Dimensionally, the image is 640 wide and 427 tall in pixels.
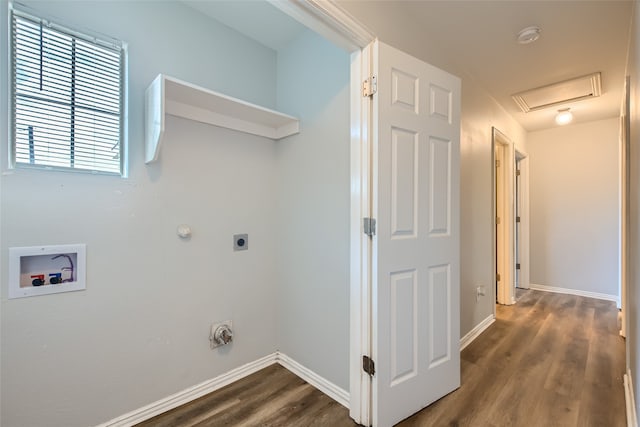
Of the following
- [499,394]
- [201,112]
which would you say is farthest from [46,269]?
[499,394]

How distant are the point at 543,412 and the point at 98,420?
242 centimetres

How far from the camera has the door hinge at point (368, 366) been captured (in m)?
1.46

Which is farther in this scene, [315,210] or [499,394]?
[315,210]

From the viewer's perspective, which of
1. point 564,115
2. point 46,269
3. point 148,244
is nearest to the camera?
point 46,269

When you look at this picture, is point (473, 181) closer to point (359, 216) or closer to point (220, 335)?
point (359, 216)

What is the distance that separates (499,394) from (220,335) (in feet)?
6.00

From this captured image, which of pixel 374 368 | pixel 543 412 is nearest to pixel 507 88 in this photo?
pixel 543 412

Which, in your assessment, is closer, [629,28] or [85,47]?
[85,47]

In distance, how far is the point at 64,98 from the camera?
134cm

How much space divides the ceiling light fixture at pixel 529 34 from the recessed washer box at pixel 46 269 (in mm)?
2977

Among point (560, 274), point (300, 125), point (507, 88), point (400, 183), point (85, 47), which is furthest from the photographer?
point (560, 274)

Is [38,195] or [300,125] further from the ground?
[300,125]

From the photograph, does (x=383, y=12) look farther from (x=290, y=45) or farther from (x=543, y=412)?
(x=543, y=412)

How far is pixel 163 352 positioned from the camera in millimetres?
1625
